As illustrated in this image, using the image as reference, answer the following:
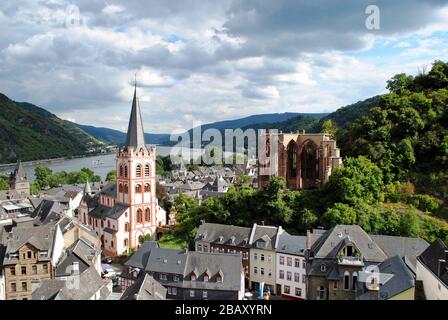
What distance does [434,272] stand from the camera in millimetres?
18531

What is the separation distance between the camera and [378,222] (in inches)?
1344

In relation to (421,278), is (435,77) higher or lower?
higher

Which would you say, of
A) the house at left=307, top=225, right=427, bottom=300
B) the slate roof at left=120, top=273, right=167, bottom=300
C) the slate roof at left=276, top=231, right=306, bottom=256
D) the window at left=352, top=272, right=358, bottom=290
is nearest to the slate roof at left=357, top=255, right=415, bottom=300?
the house at left=307, top=225, right=427, bottom=300

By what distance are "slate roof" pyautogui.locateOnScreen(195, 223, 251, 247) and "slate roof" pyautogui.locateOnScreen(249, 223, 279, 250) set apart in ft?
1.82

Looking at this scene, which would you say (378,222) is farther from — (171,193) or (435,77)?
(171,193)

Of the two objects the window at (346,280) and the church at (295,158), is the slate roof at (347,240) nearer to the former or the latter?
the window at (346,280)

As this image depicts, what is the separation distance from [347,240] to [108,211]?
34.0 meters

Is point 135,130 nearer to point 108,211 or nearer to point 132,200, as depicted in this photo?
point 132,200

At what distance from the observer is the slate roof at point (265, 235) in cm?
3397

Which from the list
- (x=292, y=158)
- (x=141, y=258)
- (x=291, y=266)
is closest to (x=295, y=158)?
(x=292, y=158)

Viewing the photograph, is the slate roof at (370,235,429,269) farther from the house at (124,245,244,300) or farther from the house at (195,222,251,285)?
the house at (195,222,251,285)

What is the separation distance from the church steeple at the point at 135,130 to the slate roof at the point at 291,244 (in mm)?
23857
